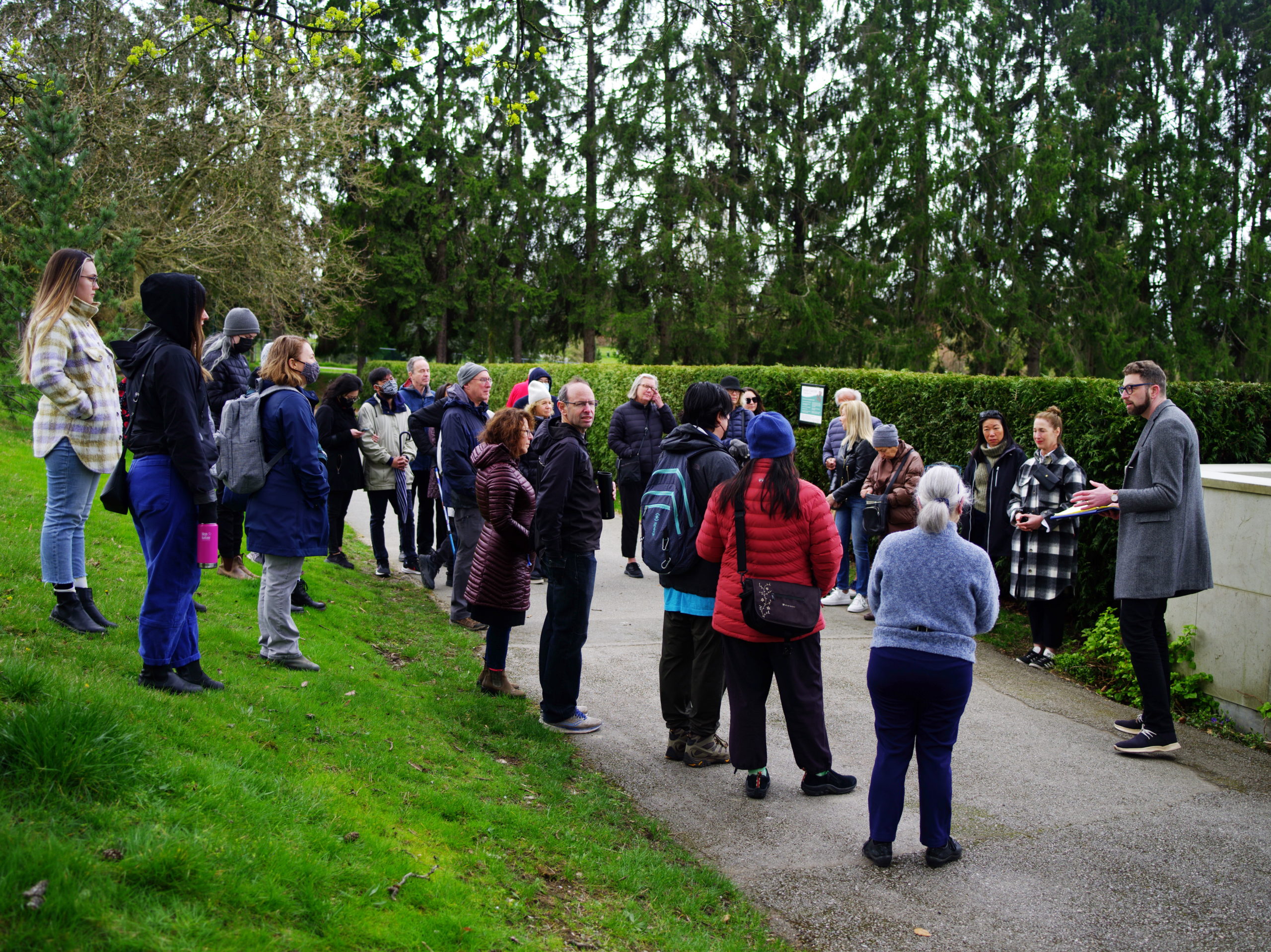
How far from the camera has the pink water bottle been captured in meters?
4.57

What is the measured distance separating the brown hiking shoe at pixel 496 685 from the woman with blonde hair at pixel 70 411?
7.63 feet

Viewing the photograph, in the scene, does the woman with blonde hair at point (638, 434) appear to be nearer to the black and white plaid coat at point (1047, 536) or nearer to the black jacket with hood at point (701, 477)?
the black and white plaid coat at point (1047, 536)

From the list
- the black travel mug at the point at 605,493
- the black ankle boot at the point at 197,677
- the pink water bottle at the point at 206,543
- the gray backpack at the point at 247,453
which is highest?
the gray backpack at the point at 247,453

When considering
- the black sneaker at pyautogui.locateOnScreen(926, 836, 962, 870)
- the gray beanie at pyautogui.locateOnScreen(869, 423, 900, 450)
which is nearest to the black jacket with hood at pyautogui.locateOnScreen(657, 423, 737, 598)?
the black sneaker at pyautogui.locateOnScreen(926, 836, 962, 870)

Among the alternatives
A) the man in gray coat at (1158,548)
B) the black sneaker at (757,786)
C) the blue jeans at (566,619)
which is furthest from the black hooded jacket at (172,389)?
the man in gray coat at (1158,548)

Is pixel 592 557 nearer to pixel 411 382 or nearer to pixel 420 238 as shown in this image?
pixel 411 382

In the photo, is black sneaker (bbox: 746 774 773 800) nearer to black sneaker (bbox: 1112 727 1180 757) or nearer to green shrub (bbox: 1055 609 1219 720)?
black sneaker (bbox: 1112 727 1180 757)

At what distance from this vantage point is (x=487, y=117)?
33.8m

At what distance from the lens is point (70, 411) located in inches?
202

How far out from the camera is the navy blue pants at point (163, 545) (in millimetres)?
4562

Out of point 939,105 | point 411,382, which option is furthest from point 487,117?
point 411,382

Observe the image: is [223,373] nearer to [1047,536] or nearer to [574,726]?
[574,726]

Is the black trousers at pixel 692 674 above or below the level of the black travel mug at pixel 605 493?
below

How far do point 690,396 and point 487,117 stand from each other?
102 ft
